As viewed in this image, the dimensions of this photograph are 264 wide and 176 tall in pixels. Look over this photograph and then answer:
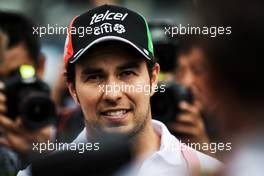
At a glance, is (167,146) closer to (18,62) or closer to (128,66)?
(128,66)

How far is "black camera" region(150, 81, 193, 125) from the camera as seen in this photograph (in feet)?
6.90

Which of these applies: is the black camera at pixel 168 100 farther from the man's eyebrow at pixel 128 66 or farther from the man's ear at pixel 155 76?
the man's eyebrow at pixel 128 66

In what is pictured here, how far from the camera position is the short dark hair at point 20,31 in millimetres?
2125

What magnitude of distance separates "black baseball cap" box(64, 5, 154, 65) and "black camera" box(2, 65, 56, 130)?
13 centimetres

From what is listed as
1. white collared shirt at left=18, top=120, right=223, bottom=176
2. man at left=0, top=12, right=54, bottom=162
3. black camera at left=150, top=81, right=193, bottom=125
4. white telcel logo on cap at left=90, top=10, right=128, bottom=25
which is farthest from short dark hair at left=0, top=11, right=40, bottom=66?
black camera at left=150, top=81, right=193, bottom=125

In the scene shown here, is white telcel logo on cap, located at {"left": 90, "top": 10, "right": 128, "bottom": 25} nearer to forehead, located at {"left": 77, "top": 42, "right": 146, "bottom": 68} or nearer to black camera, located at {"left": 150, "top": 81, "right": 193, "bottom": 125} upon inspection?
forehead, located at {"left": 77, "top": 42, "right": 146, "bottom": 68}

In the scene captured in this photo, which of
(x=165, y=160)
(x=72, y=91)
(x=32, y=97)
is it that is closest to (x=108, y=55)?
(x=72, y=91)

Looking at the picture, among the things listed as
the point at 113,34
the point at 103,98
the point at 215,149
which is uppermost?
the point at 113,34

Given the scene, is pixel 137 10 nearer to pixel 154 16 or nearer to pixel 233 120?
pixel 154 16

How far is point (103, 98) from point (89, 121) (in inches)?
3.8

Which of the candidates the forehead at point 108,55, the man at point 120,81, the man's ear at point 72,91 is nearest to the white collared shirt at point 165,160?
the man at point 120,81

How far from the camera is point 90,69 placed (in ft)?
6.75

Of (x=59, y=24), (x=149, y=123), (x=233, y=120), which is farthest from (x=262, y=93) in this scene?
(x=59, y=24)

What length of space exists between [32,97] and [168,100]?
1.49 feet
